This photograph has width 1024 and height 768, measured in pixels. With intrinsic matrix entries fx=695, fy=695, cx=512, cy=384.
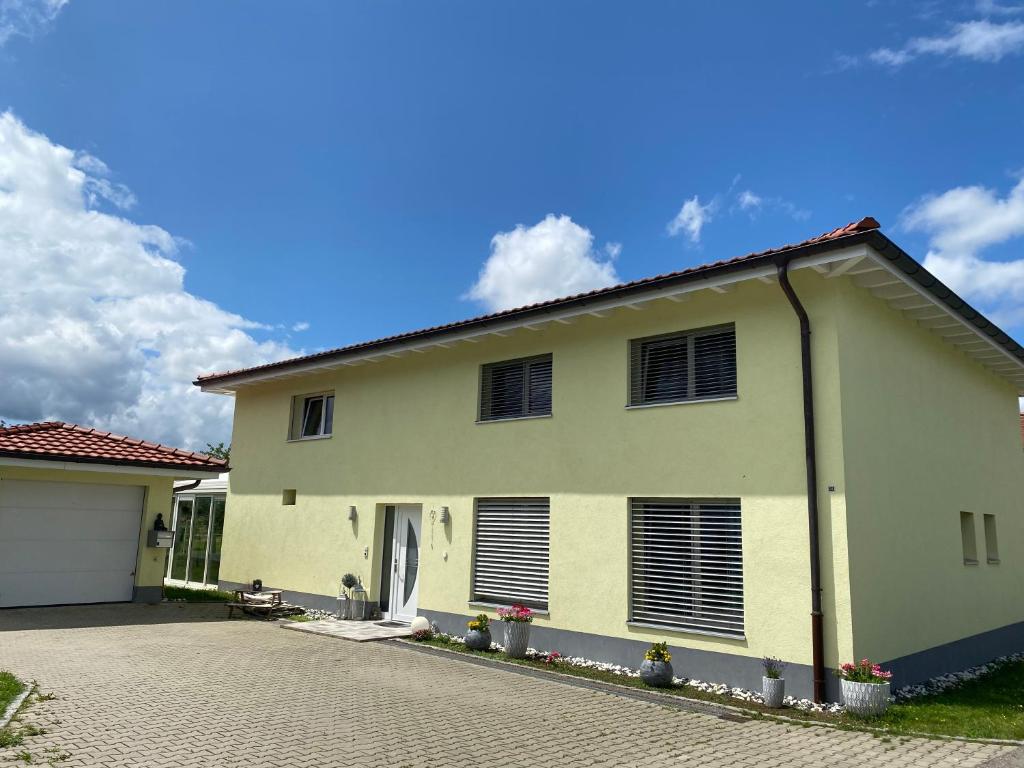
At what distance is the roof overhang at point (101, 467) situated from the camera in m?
13.0

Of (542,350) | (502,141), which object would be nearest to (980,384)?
(542,350)

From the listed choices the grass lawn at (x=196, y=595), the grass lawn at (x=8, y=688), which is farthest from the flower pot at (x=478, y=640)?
the grass lawn at (x=196, y=595)

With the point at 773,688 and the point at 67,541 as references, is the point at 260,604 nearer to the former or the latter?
the point at 67,541

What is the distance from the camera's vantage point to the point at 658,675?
28.6ft

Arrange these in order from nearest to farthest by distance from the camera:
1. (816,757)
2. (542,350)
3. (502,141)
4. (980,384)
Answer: (816,757), (542,350), (980,384), (502,141)

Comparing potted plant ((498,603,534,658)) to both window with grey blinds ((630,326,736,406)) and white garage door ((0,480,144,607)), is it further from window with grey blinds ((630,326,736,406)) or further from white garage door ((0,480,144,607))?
white garage door ((0,480,144,607))

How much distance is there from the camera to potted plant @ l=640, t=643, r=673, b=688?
8.72 metres

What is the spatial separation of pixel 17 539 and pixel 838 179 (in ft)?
51.3

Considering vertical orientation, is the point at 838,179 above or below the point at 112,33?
below

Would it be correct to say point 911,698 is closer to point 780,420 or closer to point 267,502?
point 780,420

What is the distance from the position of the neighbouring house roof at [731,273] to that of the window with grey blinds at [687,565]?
3030 mm

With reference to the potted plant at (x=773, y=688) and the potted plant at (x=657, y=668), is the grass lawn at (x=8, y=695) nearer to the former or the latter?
the potted plant at (x=657, y=668)

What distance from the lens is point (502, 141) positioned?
15055 millimetres

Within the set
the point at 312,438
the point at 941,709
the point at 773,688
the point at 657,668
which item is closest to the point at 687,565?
the point at 657,668
